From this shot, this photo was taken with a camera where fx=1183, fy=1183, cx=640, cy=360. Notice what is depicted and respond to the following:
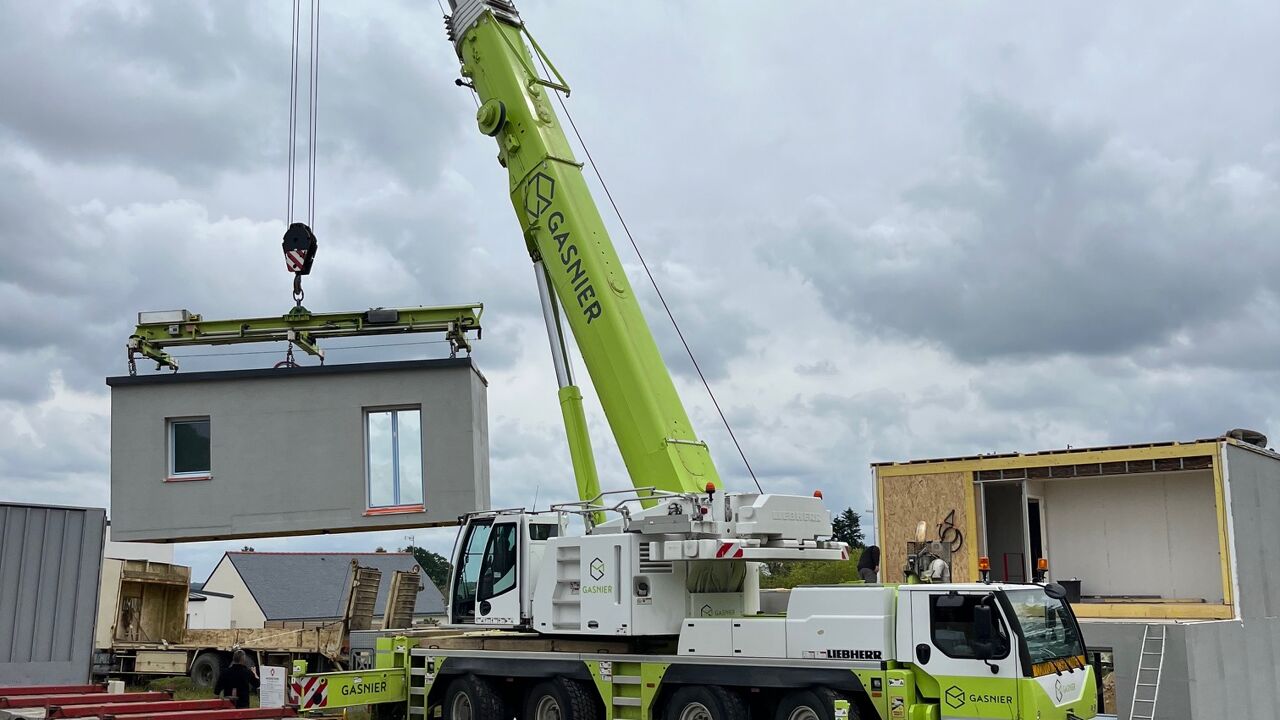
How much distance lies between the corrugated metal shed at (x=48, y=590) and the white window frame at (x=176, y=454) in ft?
9.47

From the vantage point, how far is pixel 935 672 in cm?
1220

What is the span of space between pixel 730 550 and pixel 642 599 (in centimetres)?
131

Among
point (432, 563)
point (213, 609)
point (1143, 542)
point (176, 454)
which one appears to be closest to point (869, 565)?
point (1143, 542)

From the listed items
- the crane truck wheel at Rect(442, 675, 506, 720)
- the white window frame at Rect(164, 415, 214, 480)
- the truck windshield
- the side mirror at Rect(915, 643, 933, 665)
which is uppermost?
the white window frame at Rect(164, 415, 214, 480)

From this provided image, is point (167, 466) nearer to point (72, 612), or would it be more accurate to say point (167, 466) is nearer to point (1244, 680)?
point (72, 612)

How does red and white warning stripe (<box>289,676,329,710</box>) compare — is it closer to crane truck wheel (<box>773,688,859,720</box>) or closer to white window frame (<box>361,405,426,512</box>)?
white window frame (<box>361,405,426,512</box>)

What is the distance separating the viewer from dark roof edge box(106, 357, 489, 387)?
785 inches

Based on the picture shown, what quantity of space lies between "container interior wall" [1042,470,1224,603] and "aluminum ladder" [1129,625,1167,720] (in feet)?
14.7

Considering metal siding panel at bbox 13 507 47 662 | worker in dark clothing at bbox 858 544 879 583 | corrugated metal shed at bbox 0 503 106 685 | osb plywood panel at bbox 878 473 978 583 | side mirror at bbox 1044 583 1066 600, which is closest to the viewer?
side mirror at bbox 1044 583 1066 600

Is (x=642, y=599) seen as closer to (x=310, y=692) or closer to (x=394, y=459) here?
A: (x=310, y=692)

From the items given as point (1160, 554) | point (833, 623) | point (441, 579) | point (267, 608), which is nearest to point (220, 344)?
point (833, 623)

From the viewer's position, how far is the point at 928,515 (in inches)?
845

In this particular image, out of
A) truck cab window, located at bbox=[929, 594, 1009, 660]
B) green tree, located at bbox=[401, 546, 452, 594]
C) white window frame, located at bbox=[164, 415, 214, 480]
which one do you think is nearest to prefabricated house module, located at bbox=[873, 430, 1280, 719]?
truck cab window, located at bbox=[929, 594, 1009, 660]

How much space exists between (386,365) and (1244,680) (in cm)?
1447
